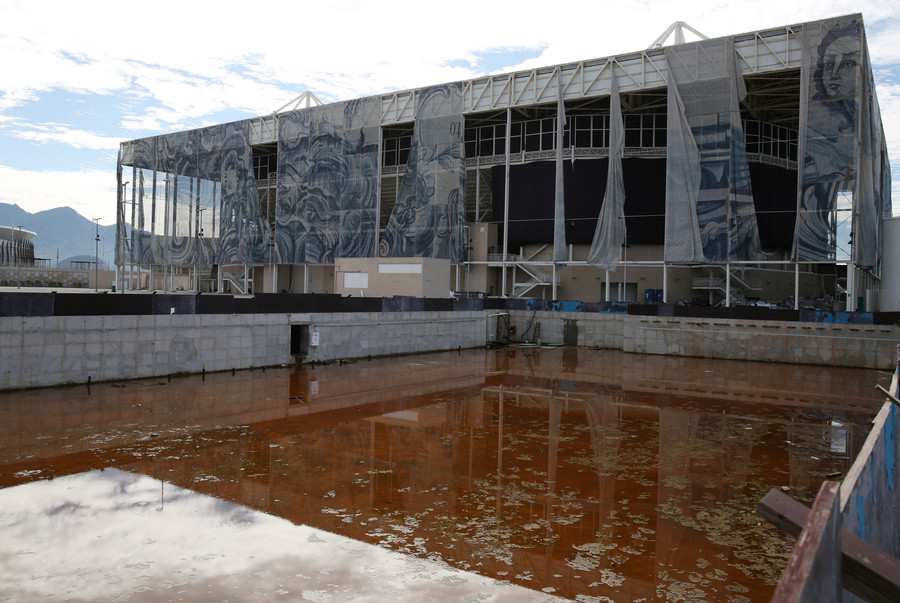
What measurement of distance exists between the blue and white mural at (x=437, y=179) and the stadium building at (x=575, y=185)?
0.12 metres

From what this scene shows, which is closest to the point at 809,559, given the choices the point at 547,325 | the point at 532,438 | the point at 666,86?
the point at 532,438

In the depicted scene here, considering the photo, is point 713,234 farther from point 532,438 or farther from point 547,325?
point 532,438

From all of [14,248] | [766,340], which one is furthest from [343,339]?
[14,248]

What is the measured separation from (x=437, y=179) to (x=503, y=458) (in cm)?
3736

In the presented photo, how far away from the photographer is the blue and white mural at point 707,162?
121 feet

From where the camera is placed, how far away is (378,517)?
27.7 ft

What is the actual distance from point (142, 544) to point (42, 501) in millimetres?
2419

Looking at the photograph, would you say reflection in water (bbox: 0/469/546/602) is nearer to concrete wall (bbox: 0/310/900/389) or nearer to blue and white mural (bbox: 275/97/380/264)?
concrete wall (bbox: 0/310/900/389)

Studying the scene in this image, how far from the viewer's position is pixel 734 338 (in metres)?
30.4

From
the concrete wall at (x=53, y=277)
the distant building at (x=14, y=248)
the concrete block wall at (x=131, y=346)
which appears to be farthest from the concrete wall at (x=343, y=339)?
the distant building at (x=14, y=248)

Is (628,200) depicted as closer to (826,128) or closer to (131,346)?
(826,128)

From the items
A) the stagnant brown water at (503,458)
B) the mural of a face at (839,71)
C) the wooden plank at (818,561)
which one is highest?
the mural of a face at (839,71)

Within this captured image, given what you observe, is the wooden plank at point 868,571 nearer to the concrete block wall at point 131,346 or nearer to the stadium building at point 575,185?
the concrete block wall at point 131,346

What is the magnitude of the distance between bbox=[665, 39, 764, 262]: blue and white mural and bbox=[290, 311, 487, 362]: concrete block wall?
13568 mm
